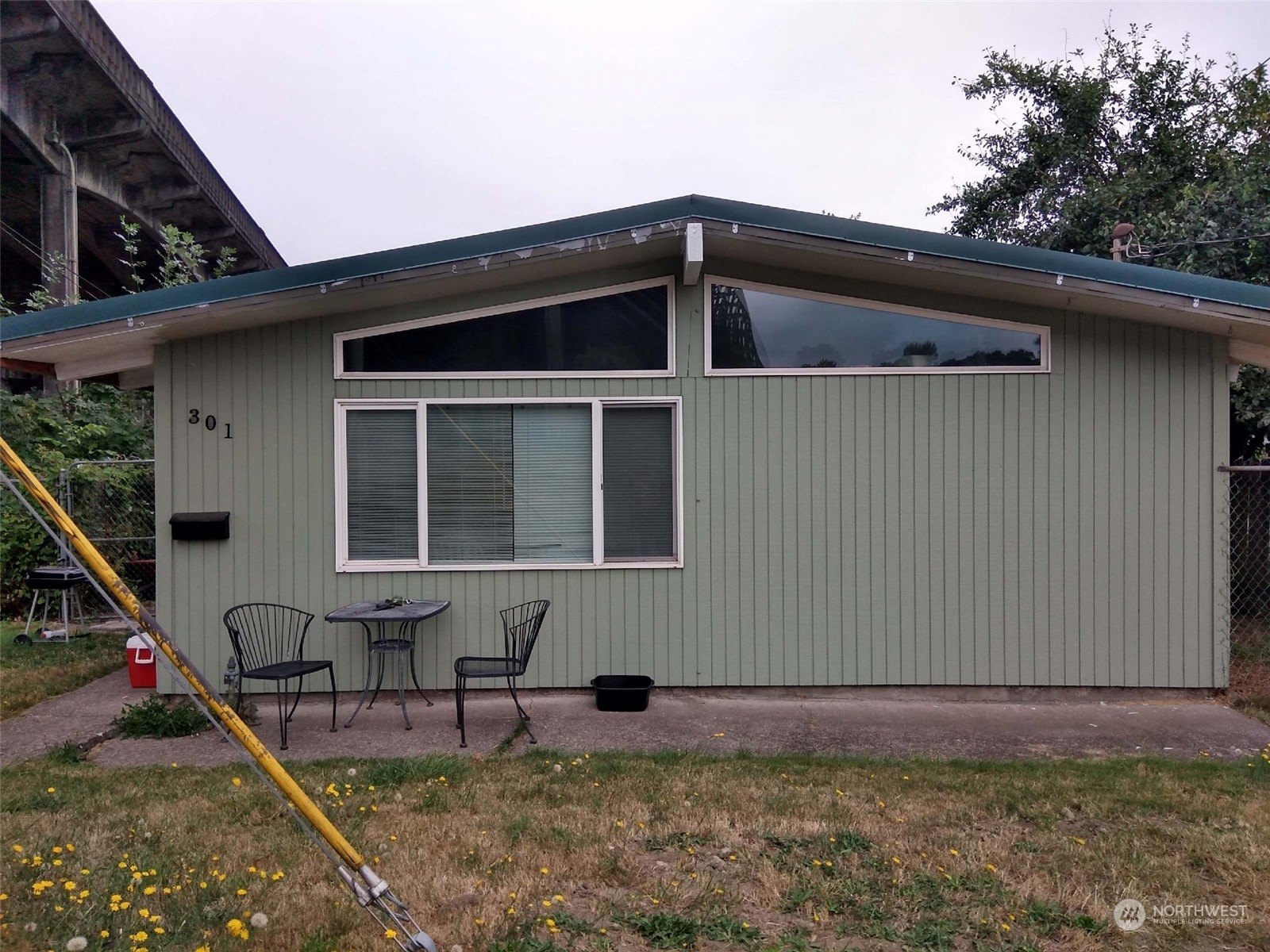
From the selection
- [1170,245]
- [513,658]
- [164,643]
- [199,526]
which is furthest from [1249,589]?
[199,526]

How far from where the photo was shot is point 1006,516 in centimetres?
577

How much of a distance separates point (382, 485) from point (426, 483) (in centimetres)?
31

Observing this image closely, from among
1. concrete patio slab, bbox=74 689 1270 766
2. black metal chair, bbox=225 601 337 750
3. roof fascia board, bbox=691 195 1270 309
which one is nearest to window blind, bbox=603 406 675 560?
concrete patio slab, bbox=74 689 1270 766

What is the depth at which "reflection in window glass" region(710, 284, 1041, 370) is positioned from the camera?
5.79 metres

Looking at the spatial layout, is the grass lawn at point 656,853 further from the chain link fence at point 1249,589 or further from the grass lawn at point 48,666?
the chain link fence at point 1249,589

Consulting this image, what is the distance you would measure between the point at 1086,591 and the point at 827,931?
395 centimetres

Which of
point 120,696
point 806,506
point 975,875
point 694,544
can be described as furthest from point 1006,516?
point 120,696

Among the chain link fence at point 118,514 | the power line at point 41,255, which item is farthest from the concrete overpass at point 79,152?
the chain link fence at point 118,514

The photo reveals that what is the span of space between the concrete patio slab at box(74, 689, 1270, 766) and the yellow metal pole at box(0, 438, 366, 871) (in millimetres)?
2309

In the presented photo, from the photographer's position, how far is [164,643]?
2.34m

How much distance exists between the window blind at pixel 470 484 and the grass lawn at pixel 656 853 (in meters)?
1.68

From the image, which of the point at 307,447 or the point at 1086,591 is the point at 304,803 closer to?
the point at 307,447

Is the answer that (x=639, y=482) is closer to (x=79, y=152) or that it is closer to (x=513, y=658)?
(x=513, y=658)

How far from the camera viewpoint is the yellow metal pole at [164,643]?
227 cm
